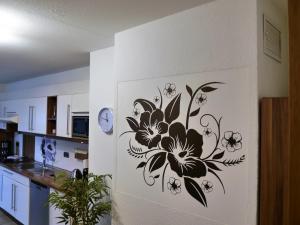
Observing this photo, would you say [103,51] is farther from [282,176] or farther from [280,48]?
[282,176]

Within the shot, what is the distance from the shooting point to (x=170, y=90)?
5.79ft

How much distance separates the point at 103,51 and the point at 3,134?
4.18 m

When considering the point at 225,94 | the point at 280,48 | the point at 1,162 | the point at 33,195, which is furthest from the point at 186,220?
the point at 1,162

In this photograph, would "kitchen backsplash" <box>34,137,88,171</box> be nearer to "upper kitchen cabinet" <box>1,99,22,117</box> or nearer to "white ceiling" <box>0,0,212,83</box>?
"upper kitchen cabinet" <box>1,99,22,117</box>

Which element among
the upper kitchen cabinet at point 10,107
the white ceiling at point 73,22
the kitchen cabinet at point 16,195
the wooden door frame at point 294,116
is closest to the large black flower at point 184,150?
the wooden door frame at point 294,116

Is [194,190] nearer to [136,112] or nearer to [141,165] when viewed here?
[141,165]

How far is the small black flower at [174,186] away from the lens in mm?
1670

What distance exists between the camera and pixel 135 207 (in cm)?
195

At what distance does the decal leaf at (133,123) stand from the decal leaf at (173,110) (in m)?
0.31

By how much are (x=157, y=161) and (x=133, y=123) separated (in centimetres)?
38

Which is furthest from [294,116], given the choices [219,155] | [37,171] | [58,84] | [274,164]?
[37,171]

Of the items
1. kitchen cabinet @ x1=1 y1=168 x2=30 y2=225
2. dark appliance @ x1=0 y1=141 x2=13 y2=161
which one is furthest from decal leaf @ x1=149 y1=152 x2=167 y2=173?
dark appliance @ x1=0 y1=141 x2=13 y2=161

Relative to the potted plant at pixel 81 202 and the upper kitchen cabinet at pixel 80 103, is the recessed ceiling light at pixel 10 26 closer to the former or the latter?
the upper kitchen cabinet at pixel 80 103

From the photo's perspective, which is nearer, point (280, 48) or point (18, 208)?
point (280, 48)
